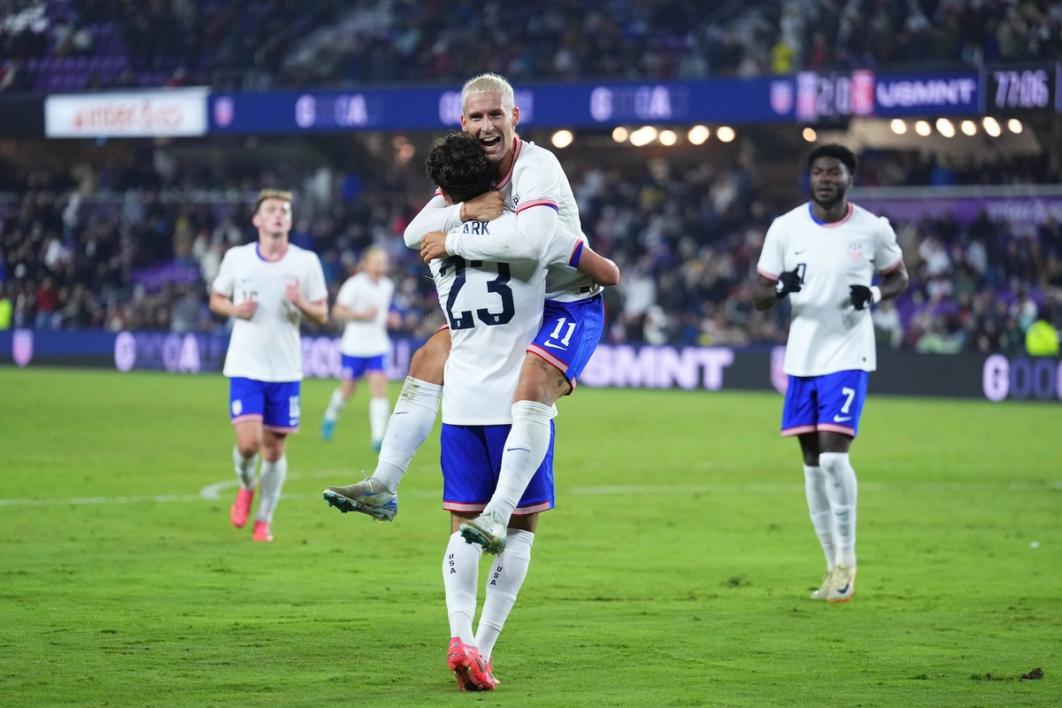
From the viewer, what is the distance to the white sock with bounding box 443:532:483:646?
688cm

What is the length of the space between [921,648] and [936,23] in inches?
1106

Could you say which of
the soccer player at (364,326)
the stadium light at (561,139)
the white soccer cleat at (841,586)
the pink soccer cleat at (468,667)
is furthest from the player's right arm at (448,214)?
the stadium light at (561,139)

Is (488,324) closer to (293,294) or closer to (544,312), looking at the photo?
(544,312)

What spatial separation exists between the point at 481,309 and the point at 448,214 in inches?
16.5

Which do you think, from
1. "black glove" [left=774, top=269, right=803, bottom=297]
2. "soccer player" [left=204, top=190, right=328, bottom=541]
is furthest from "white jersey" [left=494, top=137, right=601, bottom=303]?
"soccer player" [left=204, top=190, right=328, bottom=541]

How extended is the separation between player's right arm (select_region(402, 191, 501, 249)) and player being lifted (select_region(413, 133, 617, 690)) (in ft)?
0.14

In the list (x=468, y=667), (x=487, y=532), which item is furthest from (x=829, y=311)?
(x=487, y=532)

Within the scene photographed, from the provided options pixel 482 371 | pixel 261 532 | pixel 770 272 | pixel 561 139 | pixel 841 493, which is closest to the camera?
pixel 482 371

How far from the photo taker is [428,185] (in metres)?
42.4

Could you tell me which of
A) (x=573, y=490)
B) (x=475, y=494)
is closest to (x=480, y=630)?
(x=475, y=494)

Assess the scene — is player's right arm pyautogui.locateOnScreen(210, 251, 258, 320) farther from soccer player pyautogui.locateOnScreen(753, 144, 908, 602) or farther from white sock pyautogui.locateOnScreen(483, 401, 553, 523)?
white sock pyautogui.locateOnScreen(483, 401, 553, 523)

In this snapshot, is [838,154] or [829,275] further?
[829,275]

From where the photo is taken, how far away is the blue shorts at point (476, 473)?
6.99m

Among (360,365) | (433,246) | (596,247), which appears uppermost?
(596,247)
